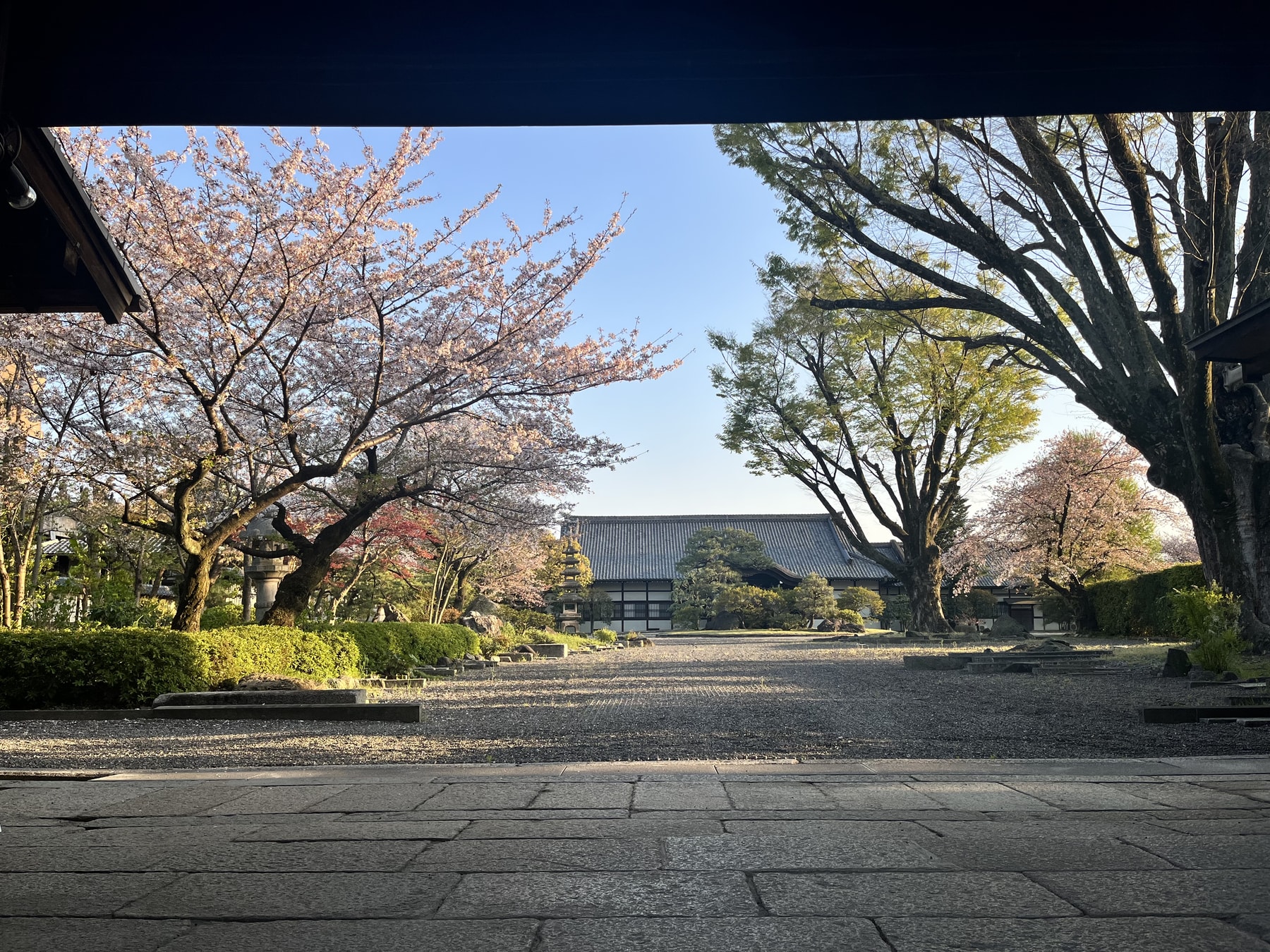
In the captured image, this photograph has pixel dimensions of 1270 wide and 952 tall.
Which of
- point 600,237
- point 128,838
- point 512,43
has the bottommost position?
point 128,838

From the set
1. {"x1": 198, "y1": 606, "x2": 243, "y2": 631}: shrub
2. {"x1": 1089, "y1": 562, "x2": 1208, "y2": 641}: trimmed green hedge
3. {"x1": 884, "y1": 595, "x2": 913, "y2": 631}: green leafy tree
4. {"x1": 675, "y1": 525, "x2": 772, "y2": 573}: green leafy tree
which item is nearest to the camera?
{"x1": 198, "y1": 606, "x2": 243, "y2": 631}: shrub

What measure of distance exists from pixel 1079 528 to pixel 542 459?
57.4 ft

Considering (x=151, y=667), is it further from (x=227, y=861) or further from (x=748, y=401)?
(x=748, y=401)

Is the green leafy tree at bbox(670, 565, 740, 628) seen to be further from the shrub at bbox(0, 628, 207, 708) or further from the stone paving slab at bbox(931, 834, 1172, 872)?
the stone paving slab at bbox(931, 834, 1172, 872)

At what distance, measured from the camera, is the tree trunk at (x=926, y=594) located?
26250 mm

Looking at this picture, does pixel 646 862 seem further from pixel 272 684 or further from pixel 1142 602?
pixel 1142 602

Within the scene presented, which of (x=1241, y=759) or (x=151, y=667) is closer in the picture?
(x=1241, y=759)

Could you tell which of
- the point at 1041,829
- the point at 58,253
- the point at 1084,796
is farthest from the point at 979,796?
the point at 58,253

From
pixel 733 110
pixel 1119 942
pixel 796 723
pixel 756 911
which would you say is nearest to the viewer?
pixel 1119 942

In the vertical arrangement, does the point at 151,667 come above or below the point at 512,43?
below

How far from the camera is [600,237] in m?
12.5

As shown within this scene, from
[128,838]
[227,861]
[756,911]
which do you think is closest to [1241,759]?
[756,911]

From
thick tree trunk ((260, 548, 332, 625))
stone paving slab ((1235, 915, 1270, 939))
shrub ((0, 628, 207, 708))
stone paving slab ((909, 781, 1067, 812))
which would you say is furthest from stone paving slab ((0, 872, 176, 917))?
thick tree trunk ((260, 548, 332, 625))

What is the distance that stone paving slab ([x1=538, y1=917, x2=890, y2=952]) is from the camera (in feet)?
7.87
